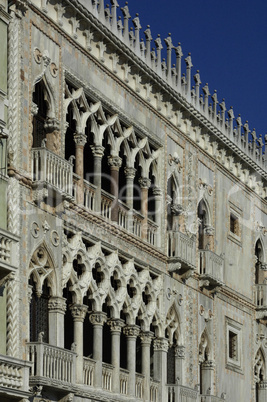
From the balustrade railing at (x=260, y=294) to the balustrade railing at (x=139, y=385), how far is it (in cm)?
935

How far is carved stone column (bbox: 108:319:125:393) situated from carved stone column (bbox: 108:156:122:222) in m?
2.31

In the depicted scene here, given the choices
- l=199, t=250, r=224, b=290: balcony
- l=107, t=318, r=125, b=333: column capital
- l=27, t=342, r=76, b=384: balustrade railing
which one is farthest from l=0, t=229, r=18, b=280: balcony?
l=199, t=250, r=224, b=290: balcony

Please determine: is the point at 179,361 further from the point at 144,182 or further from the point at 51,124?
the point at 51,124

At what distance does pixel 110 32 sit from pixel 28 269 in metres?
6.65

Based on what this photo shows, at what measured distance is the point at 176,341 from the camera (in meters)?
29.4

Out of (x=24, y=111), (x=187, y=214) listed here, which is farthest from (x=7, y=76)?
(x=187, y=214)

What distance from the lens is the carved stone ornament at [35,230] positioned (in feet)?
73.4

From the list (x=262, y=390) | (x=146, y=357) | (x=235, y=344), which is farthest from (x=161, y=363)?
(x=262, y=390)

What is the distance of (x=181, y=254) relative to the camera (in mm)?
29312

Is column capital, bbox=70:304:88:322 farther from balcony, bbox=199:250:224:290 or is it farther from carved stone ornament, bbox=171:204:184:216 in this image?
balcony, bbox=199:250:224:290

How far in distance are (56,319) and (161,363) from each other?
5890 millimetres

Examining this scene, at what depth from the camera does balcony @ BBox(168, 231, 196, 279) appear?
1144 inches

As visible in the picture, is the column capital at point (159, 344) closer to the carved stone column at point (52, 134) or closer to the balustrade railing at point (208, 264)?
the balustrade railing at point (208, 264)

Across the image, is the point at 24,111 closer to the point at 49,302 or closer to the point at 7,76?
the point at 7,76
